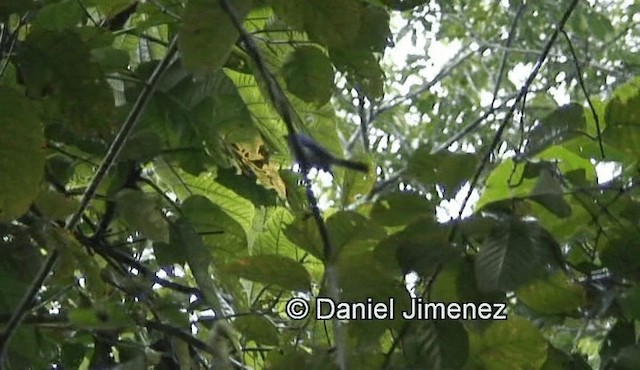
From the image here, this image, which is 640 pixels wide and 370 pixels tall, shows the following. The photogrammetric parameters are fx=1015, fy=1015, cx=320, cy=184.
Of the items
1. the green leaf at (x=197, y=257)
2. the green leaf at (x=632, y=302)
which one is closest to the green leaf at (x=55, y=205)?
the green leaf at (x=197, y=257)

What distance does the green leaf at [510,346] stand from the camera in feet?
2.51

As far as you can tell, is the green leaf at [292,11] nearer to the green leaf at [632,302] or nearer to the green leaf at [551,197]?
the green leaf at [551,197]

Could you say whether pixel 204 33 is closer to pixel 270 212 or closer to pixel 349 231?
pixel 349 231

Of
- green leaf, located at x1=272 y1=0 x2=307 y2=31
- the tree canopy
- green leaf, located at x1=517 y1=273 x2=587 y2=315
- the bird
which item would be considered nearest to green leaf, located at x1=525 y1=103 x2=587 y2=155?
the tree canopy

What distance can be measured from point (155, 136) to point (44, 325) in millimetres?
170

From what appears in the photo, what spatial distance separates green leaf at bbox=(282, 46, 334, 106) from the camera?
807mm

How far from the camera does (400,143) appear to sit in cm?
252

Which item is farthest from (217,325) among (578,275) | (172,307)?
(578,275)

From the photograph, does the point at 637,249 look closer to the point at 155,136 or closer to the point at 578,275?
the point at 578,275

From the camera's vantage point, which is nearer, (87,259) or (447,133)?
(87,259)

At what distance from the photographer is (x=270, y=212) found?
41.8 inches

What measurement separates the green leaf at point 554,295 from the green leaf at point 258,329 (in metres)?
0.20

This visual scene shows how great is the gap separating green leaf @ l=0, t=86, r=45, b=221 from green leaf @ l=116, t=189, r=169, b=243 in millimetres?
148

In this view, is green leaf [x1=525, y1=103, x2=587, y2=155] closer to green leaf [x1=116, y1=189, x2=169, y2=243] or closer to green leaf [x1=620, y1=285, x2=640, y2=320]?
green leaf [x1=620, y1=285, x2=640, y2=320]
